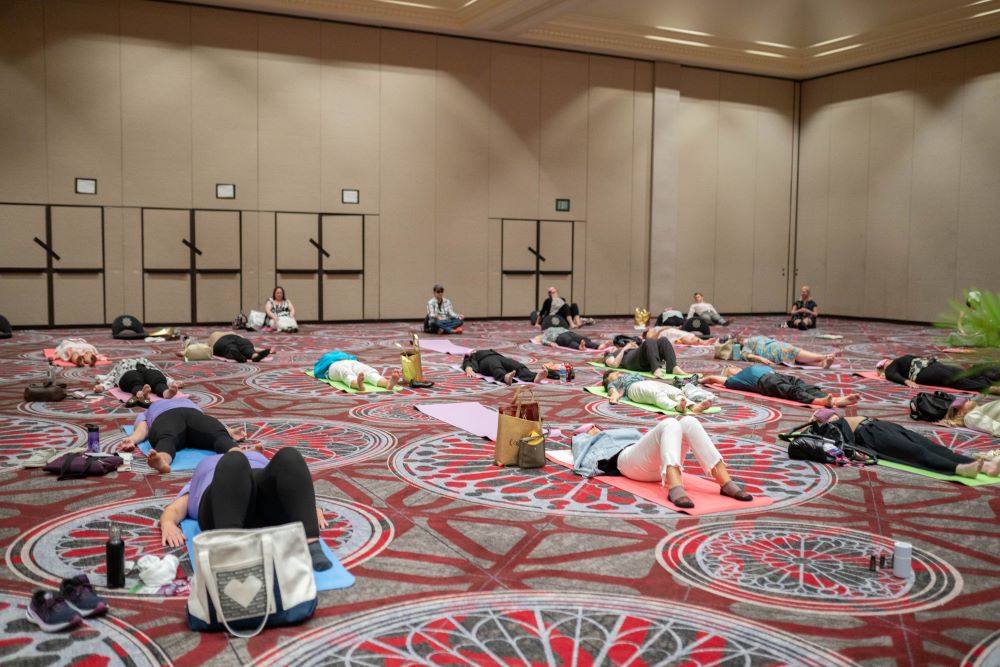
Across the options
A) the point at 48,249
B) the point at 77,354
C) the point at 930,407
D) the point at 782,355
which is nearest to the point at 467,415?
the point at 930,407

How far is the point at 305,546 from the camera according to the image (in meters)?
3.21

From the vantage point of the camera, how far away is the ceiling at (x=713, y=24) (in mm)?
16281

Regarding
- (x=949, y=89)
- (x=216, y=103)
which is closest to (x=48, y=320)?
(x=216, y=103)

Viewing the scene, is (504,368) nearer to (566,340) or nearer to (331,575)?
(566,340)

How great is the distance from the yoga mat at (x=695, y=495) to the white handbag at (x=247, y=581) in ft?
7.68

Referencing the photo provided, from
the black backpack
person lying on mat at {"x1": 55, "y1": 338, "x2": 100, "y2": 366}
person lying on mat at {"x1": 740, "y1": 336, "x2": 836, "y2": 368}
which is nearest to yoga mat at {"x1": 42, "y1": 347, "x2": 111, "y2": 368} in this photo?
person lying on mat at {"x1": 55, "y1": 338, "x2": 100, "y2": 366}

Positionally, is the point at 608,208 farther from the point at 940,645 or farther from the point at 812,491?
the point at 940,645

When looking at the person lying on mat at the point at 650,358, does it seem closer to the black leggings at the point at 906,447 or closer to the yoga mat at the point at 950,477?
→ the black leggings at the point at 906,447

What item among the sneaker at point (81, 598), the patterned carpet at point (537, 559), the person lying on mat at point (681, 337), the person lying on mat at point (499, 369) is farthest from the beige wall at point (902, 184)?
the sneaker at point (81, 598)

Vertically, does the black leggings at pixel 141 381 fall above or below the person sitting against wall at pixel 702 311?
below

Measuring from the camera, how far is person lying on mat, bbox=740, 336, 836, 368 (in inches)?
434

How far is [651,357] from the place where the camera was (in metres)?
9.94

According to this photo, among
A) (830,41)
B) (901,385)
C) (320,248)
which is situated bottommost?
(901,385)

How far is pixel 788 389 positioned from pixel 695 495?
12.4ft
